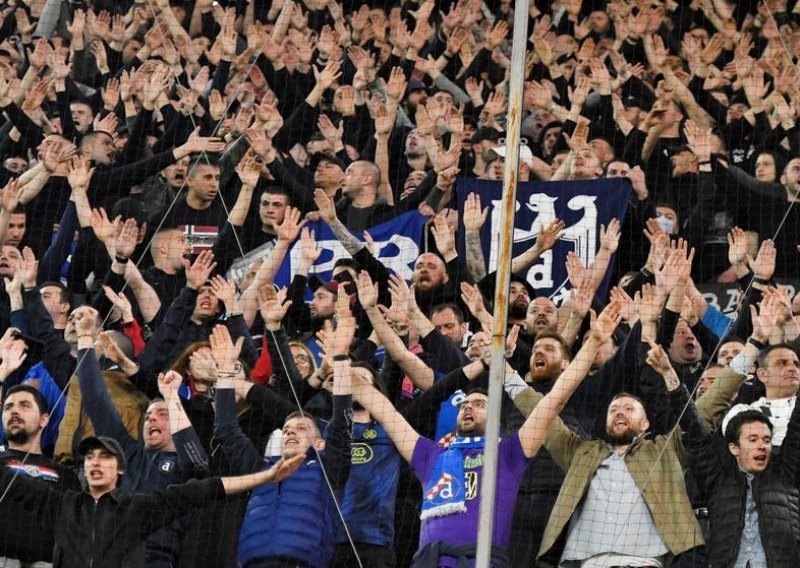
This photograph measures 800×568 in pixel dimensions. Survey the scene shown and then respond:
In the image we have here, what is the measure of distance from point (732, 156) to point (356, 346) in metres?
2.53

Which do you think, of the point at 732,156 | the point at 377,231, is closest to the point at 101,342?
the point at 377,231

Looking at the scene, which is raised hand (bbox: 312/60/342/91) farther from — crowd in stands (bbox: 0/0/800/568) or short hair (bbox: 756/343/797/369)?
short hair (bbox: 756/343/797/369)

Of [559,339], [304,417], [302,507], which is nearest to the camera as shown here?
[302,507]

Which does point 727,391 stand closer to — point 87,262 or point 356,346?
point 356,346

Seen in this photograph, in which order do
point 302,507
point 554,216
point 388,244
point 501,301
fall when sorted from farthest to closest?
point 388,244 < point 554,216 < point 302,507 < point 501,301

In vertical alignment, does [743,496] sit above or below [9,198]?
below

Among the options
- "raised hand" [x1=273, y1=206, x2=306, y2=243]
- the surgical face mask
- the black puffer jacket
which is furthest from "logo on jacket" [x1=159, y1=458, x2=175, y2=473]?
the surgical face mask

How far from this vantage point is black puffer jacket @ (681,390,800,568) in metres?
8.26

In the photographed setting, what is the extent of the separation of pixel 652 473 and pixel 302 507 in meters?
1.49

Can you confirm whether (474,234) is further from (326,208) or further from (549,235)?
(326,208)

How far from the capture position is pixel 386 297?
32.5ft

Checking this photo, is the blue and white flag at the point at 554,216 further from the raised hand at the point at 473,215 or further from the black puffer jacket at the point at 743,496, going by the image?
the black puffer jacket at the point at 743,496

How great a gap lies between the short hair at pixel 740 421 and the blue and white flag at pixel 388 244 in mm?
2282

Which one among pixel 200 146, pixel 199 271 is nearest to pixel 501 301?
pixel 199 271
